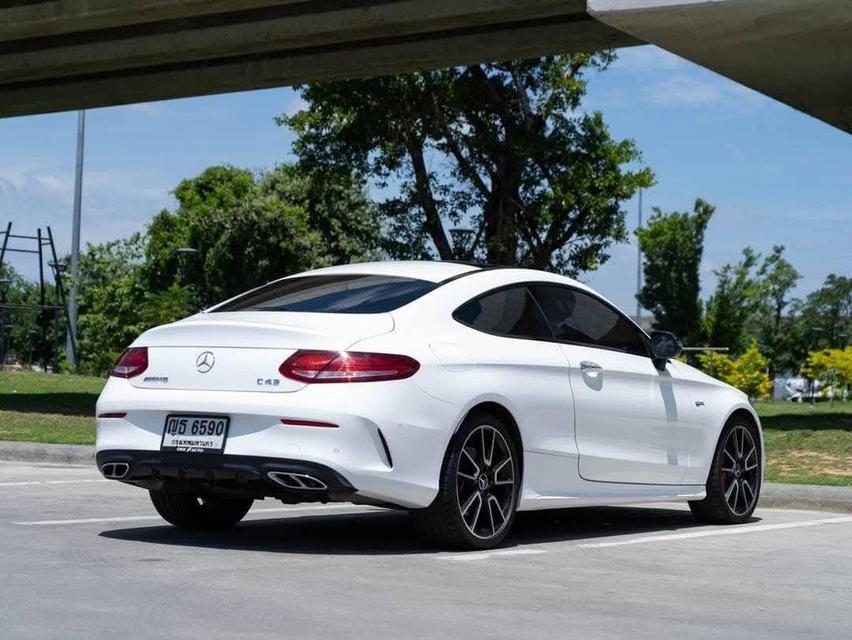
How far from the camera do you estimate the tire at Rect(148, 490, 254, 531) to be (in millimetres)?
7867

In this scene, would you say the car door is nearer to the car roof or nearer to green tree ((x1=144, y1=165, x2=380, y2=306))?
the car roof

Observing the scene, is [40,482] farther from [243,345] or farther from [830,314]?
[830,314]

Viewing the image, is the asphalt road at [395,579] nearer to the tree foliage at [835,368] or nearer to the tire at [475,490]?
the tire at [475,490]

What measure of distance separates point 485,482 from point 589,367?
3.84 ft

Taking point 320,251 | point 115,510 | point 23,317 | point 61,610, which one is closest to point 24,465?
point 115,510

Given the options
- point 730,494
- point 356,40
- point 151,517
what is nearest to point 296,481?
point 151,517

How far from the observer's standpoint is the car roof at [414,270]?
25.6 feet

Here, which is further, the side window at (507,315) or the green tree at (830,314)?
the green tree at (830,314)

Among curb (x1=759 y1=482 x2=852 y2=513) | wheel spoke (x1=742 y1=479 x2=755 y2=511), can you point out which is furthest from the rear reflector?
curb (x1=759 y1=482 x2=852 y2=513)

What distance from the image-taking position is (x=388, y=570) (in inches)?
253

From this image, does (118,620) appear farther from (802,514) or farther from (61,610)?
(802,514)

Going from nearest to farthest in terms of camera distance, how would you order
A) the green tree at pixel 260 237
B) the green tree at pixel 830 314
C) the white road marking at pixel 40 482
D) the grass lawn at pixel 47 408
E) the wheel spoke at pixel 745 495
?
the wheel spoke at pixel 745 495
the white road marking at pixel 40 482
the grass lawn at pixel 47 408
the green tree at pixel 260 237
the green tree at pixel 830 314

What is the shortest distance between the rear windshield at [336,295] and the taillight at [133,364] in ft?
1.98

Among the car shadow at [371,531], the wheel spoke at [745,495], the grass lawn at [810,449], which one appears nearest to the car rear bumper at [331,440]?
the car shadow at [371,531]
